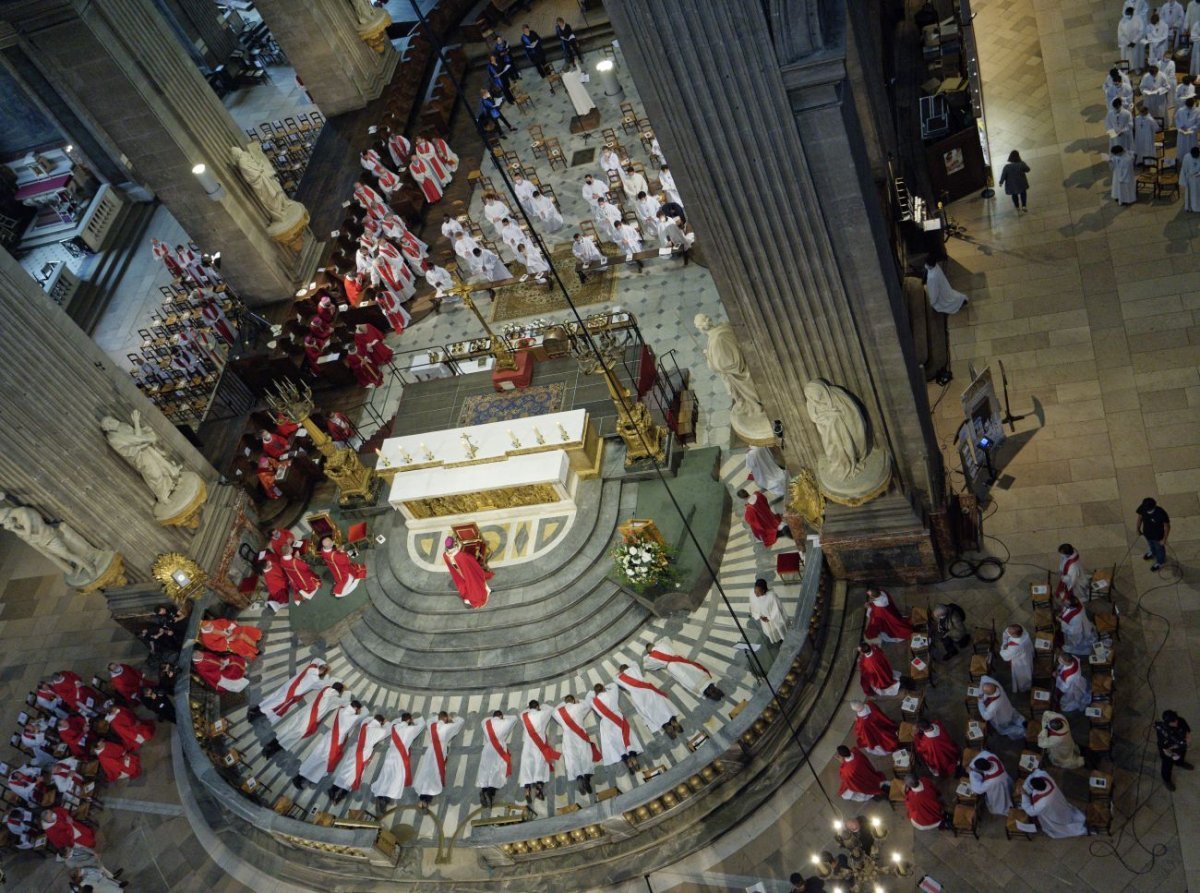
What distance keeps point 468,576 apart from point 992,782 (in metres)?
9.75

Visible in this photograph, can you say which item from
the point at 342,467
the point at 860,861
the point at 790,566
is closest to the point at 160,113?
the point at 342,467

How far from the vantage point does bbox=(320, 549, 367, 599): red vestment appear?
24172 millimetres

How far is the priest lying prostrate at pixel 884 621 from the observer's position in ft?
63.3

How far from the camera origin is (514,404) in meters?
25.5

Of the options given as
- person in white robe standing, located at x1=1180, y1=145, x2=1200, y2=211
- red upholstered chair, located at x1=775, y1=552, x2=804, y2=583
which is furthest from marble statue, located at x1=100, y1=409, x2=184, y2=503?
person in white robe standing, located at x1=1180, y1=145, x2=1200, y2=211

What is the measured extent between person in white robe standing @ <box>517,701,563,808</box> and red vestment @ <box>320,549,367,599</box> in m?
5.60

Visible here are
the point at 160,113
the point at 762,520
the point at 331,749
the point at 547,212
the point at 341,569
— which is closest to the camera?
the point at 331,749

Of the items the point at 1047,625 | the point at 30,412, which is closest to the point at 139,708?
the point at 30,412

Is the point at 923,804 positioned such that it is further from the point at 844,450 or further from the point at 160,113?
the point at 160,113

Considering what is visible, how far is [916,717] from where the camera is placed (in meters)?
18.4

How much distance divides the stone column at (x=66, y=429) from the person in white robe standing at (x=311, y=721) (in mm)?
4678

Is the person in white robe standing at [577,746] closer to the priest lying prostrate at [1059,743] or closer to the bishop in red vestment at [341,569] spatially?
the bishop in red vestment at [341,569]

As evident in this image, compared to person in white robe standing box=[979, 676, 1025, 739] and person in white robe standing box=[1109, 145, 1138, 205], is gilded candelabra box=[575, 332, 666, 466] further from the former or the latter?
person in white robe standing box=[1109, 145, 1138, 205]

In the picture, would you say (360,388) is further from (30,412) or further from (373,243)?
(30,412)
